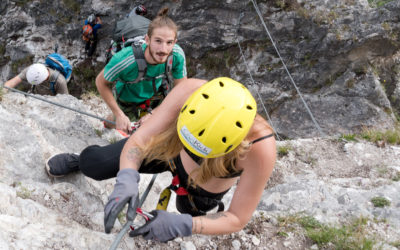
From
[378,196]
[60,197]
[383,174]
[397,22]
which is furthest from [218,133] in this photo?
[397,22]

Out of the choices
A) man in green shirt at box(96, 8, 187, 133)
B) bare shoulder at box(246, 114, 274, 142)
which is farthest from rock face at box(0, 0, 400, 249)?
bare shoulder at box(246, 114, 274, 142)

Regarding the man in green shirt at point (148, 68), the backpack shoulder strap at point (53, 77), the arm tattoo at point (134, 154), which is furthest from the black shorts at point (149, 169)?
the backpack shoulder strap at point (53, 77)

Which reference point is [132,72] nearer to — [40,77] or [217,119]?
[217,119]

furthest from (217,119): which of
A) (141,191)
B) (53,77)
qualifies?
(53,77)

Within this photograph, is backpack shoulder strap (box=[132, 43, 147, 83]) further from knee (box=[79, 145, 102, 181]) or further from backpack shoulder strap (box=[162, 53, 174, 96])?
knee (box=[79, 145, 102, 181])

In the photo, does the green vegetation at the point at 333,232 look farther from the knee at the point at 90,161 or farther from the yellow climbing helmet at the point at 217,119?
the knee at the point at 90,161

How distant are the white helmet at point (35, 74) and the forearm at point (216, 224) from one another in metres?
5.65

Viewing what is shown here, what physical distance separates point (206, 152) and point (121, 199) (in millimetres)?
716

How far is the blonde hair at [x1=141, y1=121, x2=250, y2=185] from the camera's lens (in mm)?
2193

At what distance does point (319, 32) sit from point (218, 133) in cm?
993

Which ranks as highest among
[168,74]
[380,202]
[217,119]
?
[217,119]

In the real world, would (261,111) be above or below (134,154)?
below

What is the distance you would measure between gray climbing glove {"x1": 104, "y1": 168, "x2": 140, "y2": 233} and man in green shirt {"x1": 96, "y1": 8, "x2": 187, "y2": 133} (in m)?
1.86

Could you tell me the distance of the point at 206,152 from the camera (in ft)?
6.71
